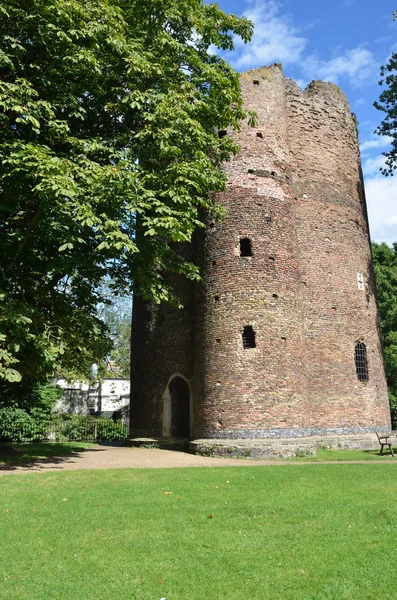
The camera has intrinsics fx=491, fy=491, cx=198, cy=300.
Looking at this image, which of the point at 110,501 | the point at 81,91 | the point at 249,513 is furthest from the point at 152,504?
the point at 81,91

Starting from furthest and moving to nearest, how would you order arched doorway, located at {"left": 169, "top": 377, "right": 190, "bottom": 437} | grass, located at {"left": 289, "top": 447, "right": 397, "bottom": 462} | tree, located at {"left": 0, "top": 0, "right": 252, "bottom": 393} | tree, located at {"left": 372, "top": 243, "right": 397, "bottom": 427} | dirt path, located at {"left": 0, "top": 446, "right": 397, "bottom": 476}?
1. tree, located at {"left": 372, "top": 243, "right": 397, "bottom": 427}
2. arched doorway, located at {"left": 169, "top": 377, "right": 190, "bottom": 437}
3. grass, located at {"left": 289, "top": 447, "right": 397, "bottom": 462}
4. dirt path, located at {"left": 0, "top": 446, "right": 397, "bottom": 476}
5. tree, located at {"left": 0, "top": 0, "right": 252, "bottom": 393}

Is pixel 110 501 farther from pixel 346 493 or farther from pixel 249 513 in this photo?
pixel 346 493

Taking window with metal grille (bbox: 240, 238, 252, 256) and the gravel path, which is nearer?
the gravel path

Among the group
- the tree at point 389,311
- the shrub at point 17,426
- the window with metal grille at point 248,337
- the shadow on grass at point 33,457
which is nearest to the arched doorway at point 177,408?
the shadow on grass at point 33,457

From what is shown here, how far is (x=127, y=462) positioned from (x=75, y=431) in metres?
12.0

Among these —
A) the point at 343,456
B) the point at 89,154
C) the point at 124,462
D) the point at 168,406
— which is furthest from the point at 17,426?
the point at 89,154

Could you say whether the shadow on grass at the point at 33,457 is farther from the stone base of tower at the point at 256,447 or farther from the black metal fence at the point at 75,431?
the black metal fence at the point at 75,431

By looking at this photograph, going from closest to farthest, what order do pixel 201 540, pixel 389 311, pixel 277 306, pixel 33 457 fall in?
pixel 201 540
pixel 33 457
pixel 277 306
pixel 389 311

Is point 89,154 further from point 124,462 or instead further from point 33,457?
point 33,457

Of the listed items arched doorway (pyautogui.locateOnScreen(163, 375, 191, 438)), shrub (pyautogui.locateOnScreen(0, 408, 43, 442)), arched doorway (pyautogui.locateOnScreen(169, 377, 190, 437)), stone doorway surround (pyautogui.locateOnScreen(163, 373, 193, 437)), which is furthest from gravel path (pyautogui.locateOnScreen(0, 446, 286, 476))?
shrub (pyautogui.locateOnScreen(0, 408, 43, 442))

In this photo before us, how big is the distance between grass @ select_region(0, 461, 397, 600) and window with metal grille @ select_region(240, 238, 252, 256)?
9.46 m

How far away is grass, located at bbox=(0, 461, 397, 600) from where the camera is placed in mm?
4496

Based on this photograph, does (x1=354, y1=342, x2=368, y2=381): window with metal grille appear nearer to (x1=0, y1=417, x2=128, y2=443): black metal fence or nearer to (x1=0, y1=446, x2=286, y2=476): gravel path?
(x1=0, y1=446, x2=286, y2=476): gravel path

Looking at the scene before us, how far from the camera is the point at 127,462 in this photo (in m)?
14.1
